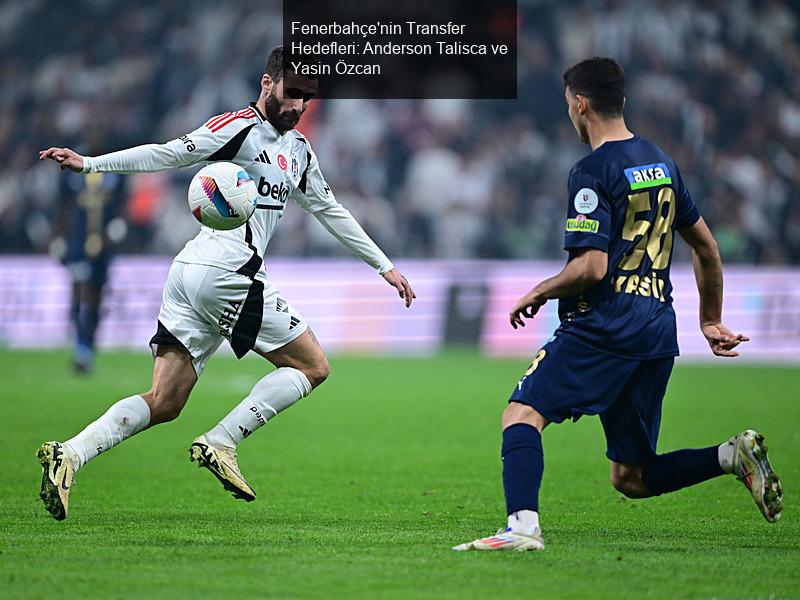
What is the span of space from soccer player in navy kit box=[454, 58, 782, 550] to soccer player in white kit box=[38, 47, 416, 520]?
1.59m

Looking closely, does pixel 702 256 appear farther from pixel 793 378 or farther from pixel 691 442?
pixel 793 378

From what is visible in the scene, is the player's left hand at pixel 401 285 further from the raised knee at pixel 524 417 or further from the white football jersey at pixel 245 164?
the raised knee at pixel 524 417

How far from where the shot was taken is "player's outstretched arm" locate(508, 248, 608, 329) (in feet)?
18.4

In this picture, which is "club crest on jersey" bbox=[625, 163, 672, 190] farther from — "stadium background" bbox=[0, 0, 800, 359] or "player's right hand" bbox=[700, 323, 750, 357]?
"stadium background" bbox=[0, 0, 800, 359]

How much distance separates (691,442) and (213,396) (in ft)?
18.1

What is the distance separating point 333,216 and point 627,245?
2205mm

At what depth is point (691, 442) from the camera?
10.6 m

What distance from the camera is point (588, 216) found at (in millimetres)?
5672

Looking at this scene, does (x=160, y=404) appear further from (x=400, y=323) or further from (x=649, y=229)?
(x=400, y=323)

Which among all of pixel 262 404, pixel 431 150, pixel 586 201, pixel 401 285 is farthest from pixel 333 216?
pixel 431 150

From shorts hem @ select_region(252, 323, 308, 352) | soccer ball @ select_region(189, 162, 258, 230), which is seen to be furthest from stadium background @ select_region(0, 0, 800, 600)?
soccer ball @ select_region(189, 162, 258, 230)

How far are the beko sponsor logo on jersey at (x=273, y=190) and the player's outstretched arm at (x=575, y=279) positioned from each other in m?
1.90

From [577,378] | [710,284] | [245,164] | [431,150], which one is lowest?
[577,378]

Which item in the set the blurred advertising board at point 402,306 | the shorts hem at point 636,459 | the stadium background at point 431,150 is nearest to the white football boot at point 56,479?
the shorts hem at point 636,459
